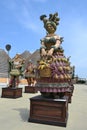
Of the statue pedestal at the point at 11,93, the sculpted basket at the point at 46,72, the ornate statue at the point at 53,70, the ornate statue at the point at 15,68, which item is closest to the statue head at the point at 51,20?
the ornate statue at the point at 53,70

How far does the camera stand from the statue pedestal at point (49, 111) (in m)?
4.34

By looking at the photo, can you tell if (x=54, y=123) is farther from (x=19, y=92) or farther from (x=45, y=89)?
(x=19, y=92)

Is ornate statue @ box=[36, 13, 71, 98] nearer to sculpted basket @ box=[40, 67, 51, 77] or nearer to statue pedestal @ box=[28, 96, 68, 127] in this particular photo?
sculpted basket @ box=[40, 67, 51, 77]

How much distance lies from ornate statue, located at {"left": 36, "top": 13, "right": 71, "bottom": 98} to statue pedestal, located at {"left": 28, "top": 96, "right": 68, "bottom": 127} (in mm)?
204

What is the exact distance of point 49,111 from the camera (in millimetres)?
4418

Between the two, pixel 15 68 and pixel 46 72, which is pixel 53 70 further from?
pixel 15 68

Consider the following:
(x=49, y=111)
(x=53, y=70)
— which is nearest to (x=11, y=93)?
(x=49, y=111)

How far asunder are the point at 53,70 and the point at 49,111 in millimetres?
764

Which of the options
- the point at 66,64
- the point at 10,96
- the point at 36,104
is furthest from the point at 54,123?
the point at 10,96

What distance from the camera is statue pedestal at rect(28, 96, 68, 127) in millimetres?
4340

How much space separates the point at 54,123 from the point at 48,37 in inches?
66.5

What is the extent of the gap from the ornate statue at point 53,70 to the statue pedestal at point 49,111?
204 millimetres

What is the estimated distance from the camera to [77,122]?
474 cm

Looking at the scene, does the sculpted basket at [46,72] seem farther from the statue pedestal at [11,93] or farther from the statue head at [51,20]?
the statue pedestal at [11,93]
